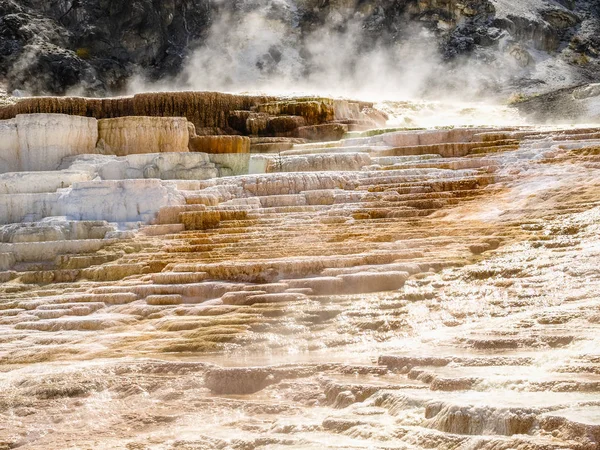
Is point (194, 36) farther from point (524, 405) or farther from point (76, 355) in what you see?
point (524, 405)

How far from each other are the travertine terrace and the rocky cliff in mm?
9940

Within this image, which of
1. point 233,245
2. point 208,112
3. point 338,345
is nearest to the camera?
point 338,345

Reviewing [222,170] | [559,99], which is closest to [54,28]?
[222,170]

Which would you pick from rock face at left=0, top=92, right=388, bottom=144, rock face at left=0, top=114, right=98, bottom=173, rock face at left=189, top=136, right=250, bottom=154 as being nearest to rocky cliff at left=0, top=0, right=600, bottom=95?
rock face at left=0, top=92, right=388, bottom=144

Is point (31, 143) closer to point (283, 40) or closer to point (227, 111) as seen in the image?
point (227, 111)

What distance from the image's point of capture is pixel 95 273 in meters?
8.32

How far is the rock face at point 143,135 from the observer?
42.8 ft

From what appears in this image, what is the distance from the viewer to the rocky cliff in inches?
845

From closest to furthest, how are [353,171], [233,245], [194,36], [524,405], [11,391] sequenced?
[524,405]
[11,391]
[233,245]
[353,171]
[194,36]

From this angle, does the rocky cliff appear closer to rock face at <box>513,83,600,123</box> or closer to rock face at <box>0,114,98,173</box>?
rock face at <box>513,83,600,123</box>

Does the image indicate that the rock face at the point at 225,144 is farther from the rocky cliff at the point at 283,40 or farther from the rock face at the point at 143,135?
the rocky cliff at the point at 283,40

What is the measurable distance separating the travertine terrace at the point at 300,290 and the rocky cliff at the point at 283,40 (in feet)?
32.6

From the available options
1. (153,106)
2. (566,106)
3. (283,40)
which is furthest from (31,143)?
(283,40)

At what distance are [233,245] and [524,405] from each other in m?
5.30
